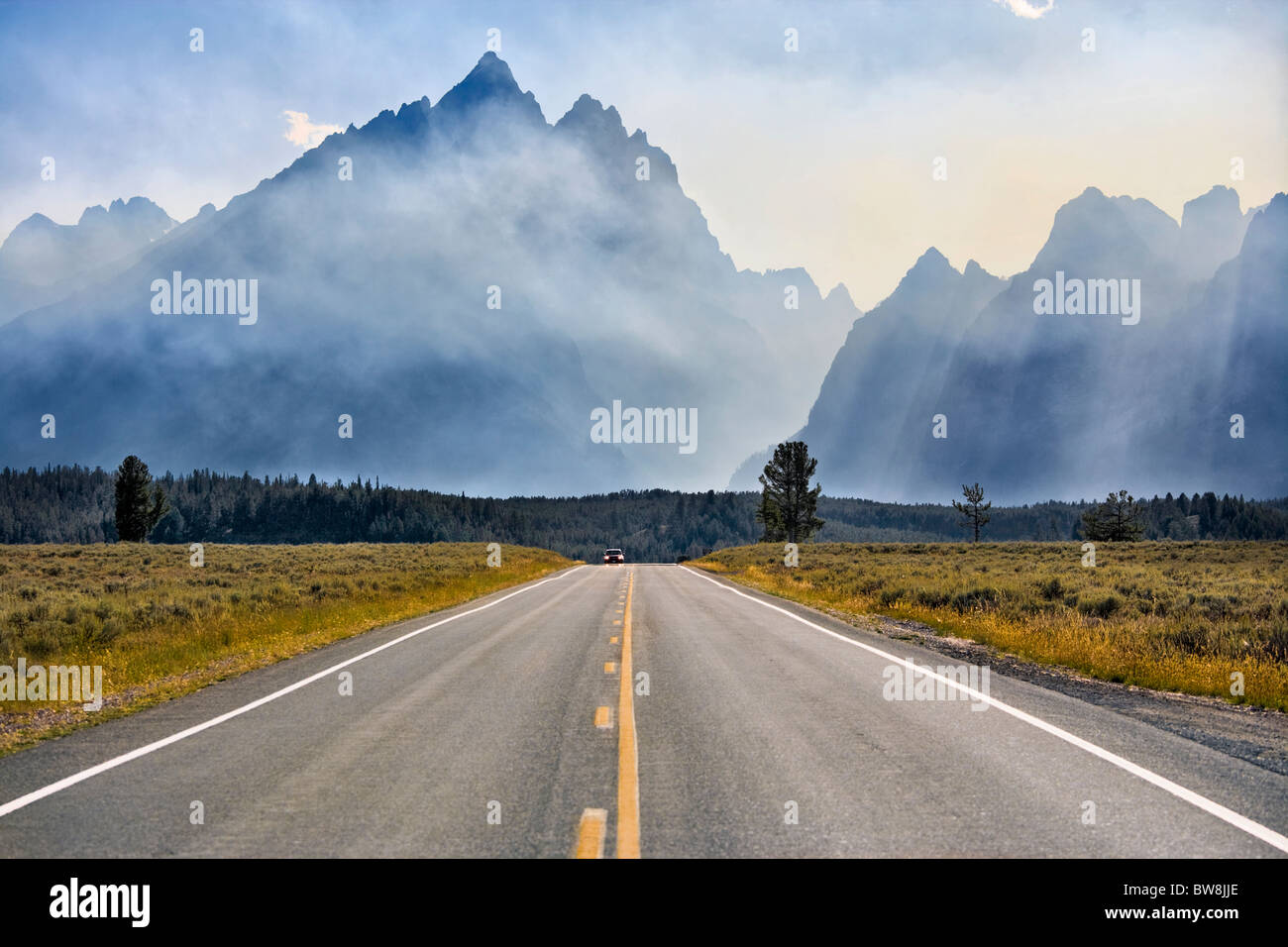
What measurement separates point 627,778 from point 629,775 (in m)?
0.09

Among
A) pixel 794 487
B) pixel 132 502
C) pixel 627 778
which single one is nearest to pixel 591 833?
pixel 627 778

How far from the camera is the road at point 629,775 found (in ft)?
16.2

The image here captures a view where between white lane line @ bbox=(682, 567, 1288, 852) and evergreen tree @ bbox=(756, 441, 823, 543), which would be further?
evergreen tree @ bbox=(756, 441, 823, 543)

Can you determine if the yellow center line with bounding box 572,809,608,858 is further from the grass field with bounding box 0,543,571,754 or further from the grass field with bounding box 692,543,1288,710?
the grass field with bounding box 692,543,1288,710

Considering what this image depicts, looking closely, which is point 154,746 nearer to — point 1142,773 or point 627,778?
point 627,778

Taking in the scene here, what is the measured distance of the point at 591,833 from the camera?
195 inches

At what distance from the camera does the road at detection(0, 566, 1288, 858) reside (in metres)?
4.93

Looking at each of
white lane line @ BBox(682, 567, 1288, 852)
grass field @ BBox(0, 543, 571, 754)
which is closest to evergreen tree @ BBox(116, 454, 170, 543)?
grass field @ BBox(0, 543, 571, 754)

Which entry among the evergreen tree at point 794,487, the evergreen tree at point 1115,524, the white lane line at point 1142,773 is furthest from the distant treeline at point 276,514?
the white lane line at point 1142,773

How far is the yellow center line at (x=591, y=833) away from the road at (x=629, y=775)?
0.06 feet

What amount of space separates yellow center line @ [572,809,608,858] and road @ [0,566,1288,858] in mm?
17

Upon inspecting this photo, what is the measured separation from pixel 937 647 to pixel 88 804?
13468 millimetres
